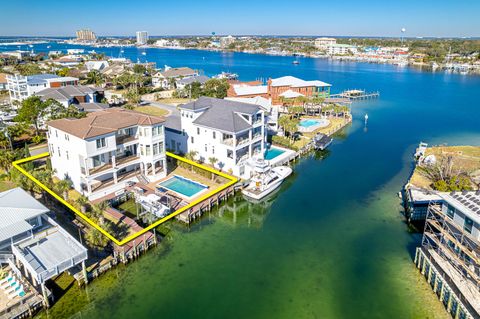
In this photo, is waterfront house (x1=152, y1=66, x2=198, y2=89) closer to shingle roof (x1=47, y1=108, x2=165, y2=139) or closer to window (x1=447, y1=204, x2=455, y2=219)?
shingle roof (x1=47, y1=108, x2=165, y2=139)

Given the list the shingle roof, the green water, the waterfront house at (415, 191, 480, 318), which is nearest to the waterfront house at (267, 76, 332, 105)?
the green water

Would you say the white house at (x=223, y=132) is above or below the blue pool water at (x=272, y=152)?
above

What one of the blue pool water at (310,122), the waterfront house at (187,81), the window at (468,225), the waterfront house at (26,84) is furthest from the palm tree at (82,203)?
the waterfront house at (187,81)

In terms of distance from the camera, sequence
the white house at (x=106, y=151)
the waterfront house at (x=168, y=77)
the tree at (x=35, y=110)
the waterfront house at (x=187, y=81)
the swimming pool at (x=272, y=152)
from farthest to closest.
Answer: the waterfront house at (x=168, y=77) → the waterfront house at (x=187, y=81) → the tree at (x=35, y=110) → the swimming pool at (x=272, y=152) → the white house at (x=106, y=151)

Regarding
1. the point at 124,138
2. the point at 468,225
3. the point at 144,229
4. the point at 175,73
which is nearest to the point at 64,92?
the point at 124,138

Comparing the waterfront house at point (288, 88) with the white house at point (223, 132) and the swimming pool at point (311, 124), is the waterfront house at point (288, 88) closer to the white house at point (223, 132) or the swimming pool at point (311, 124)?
the swimming pool at point (311, 124)

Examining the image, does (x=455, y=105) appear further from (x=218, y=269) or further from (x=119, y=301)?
(x=119, y=301)

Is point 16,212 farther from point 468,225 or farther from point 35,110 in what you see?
point 468,225
